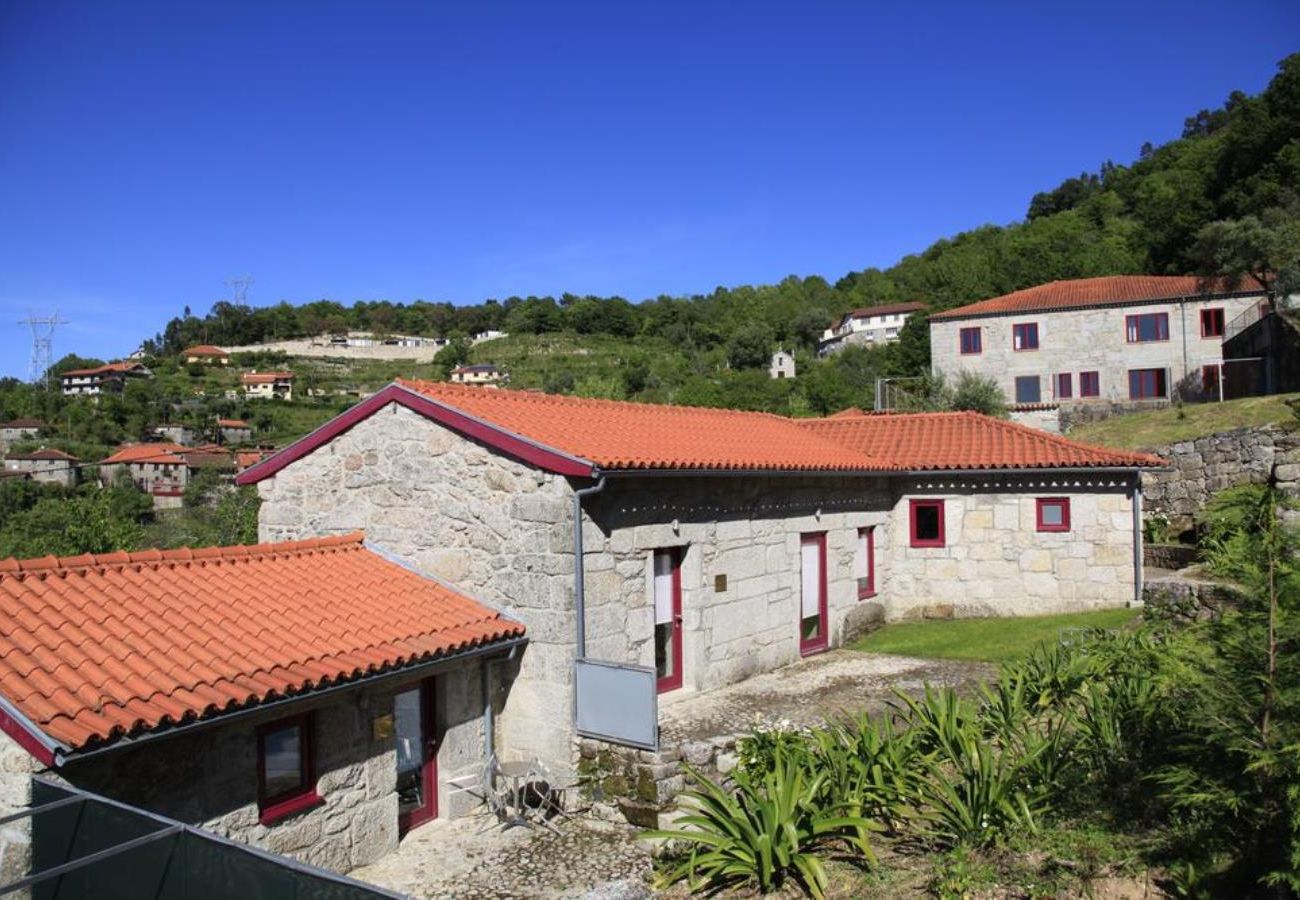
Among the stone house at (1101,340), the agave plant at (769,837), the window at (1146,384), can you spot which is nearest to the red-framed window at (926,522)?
the agave plant at (769,837)

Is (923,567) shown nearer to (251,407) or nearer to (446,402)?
(446,402)

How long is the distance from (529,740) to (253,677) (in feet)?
11.3

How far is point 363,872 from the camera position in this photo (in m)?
7.98

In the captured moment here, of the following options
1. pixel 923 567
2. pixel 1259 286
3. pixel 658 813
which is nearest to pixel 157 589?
pixel 658 813

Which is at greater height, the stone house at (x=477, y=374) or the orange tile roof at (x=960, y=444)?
the stone house at (x=477, y=374)

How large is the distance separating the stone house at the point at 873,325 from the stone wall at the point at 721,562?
247 feet

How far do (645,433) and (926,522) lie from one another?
728 centimetres

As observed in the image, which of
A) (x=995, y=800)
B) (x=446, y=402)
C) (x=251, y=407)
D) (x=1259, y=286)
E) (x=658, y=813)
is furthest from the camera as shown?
(x=251, y=407)

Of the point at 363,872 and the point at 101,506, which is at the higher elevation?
the point at 101,506

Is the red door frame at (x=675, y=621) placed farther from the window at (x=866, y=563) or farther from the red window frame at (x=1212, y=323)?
the red window frame at (x=1212, y=323)

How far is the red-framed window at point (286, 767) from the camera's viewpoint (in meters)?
7.42

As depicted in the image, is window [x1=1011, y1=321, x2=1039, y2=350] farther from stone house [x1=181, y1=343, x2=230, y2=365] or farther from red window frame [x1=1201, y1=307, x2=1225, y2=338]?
stone house [x1=181, y1=343, x2=230, y2=365]

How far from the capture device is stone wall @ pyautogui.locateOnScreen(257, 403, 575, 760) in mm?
9781

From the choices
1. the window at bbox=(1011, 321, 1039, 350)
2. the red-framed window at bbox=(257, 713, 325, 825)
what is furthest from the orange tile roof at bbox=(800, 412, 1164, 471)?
the window at bbox=(1011, 321, 1039, 350)
